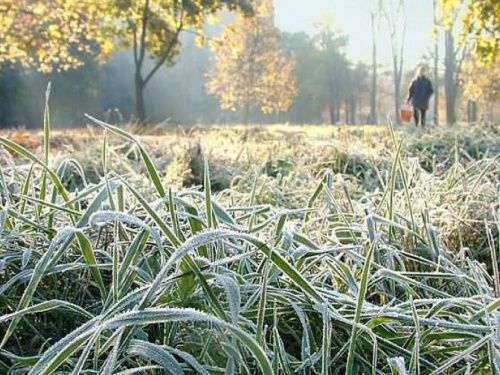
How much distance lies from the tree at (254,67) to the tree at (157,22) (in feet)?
32.3

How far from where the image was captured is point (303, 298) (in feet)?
1.84

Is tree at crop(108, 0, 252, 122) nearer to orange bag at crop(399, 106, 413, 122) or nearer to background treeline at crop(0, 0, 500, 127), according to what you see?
background treeline at crop(0, 0, 500, 127)

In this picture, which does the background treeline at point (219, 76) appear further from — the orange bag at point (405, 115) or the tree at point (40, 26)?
the orange bag at point (405, 115)

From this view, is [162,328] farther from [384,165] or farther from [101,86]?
[101,86]

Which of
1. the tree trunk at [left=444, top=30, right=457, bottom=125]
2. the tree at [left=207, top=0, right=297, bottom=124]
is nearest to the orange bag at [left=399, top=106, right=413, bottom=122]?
the tree trunk at [left=444, top=30, right=457, bottom=125]

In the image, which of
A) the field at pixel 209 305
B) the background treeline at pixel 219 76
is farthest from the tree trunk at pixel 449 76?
the field at pixel 209 305

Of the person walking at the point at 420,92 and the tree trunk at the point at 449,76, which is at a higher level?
the tree trunk at the point at 449,76

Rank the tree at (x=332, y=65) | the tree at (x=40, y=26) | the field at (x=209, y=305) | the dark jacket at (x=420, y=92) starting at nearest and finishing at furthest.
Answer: the field at (x=209, y=305) → the dark jacket at (x=420, y=92) → the tree at (x=40, y=26) → the tree at (x=332, y=65)

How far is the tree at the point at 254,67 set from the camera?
29.2 metres

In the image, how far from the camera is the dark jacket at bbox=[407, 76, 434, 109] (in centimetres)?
1042

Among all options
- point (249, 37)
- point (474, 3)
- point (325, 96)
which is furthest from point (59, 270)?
point (325, 96)

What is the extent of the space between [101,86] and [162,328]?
32.3 metres

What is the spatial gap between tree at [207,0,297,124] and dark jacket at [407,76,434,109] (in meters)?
18.2

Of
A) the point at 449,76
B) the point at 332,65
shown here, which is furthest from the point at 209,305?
the point at 332,65
